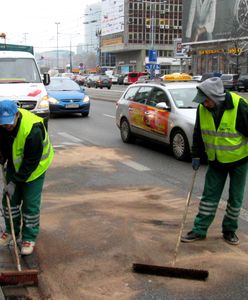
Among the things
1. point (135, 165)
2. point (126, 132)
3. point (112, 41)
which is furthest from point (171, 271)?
point (112, 41)

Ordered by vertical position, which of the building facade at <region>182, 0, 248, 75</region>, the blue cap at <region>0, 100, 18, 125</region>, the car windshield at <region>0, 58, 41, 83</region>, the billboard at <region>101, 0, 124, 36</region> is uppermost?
the billboard at <region>101, 0, 124, 36</region>

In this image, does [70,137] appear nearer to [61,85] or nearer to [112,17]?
[61,85]

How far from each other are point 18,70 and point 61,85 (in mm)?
6382

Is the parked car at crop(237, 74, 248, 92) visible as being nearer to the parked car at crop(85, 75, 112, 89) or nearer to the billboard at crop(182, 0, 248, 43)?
the parked car at crop(85, 75, 112, 89)

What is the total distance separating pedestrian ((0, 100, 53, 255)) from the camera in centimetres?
422

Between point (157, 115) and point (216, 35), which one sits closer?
point (157, 115)

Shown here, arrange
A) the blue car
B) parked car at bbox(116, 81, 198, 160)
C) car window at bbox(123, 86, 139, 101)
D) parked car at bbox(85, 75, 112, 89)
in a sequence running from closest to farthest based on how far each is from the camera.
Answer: parked car at bbox(116, 81, 198, 160)
car window at bbox(123, 86, 139, 101)
the blue car
parked car at bbox(85, 75, 112, 89)

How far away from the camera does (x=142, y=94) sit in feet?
36.4

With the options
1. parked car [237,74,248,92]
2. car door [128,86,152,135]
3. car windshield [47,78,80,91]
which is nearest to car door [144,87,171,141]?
car door [128,86,152,135]

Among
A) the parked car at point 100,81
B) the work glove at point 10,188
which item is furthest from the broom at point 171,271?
the parked car at point 100,81

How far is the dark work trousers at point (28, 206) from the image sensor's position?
14.8ft

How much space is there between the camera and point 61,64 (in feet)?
513

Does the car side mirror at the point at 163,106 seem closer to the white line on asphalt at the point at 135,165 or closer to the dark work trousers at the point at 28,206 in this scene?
the white line on asphalt at the point at 135,165

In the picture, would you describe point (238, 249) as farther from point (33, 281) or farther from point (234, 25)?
point (234, 25)
